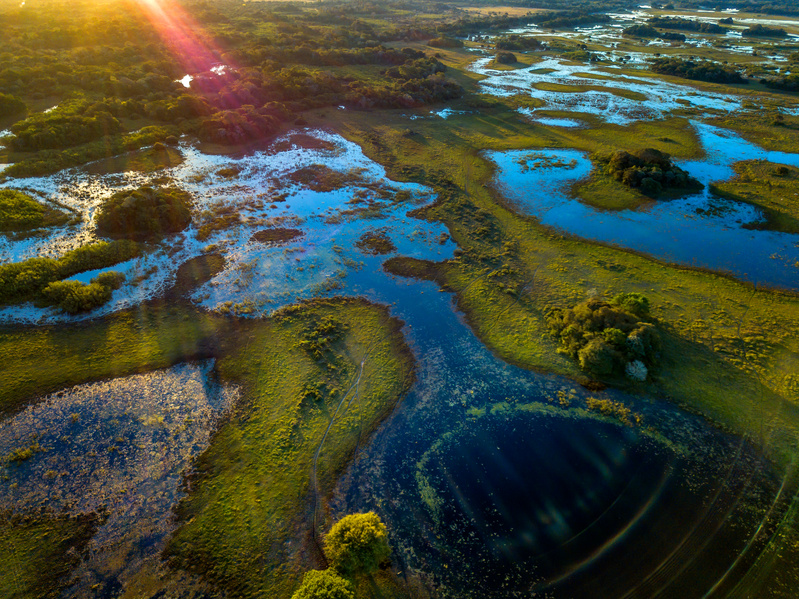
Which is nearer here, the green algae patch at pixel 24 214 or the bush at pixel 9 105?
the green algae patch at pixel 24 214

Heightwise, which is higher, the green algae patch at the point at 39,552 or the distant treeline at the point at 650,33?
the distant treeline at the point at 650,33

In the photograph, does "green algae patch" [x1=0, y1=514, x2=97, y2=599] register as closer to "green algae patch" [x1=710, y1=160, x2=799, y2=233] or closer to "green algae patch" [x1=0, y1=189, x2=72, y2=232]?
"green algae patch" [x1=0, y1=189, x2=72, y2=232]

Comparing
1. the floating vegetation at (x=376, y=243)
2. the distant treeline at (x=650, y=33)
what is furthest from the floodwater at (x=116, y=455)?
the distant treeline at (x=650, y=33)

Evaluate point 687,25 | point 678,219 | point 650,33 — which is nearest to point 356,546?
point 678,219

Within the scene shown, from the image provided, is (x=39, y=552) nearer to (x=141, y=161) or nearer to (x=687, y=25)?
(x=141, y=161)

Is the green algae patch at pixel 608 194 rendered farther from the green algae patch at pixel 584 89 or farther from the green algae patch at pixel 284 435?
the green algae patch at pixel 584 89

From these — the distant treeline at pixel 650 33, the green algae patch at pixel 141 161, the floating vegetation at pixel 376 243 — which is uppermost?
the distant treeline at pixel 650 33

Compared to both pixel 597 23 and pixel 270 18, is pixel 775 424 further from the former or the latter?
pixel 597 23
